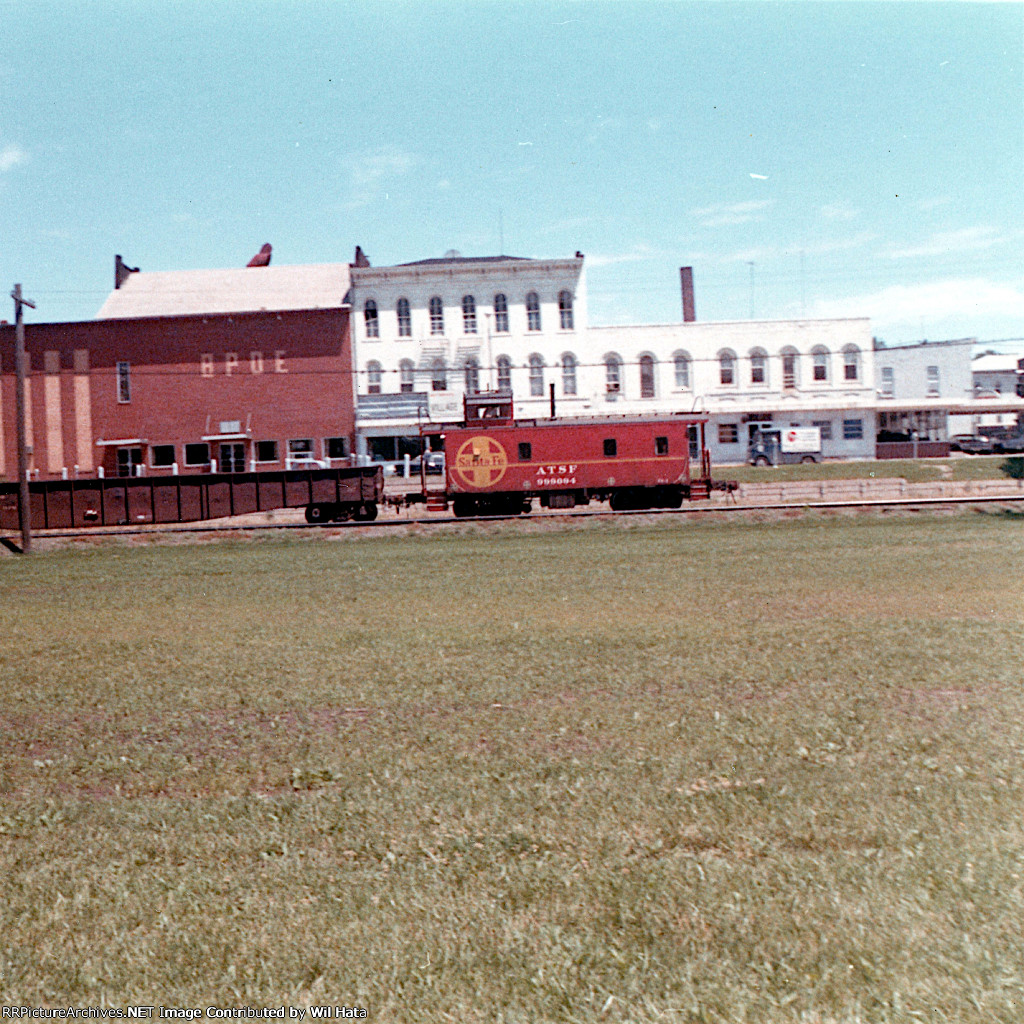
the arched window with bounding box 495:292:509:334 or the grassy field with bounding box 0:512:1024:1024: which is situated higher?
the arched window with bounding box 495:292:509:334

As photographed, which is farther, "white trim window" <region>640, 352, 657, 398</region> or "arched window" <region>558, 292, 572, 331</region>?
"white trim window" <region>640, 352, 657, 398</region>

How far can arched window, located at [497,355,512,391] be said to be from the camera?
61844 mm

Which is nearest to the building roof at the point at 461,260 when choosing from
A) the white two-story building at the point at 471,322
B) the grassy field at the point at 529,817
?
the white two-story building at the point at 471,322

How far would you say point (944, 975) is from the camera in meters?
3.77

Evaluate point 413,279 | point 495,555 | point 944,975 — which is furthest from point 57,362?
point 944,975

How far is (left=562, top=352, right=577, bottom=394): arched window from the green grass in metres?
10.6

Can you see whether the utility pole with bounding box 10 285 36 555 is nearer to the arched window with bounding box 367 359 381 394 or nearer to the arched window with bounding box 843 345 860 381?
the arched window with bounding box 367 359 381 394

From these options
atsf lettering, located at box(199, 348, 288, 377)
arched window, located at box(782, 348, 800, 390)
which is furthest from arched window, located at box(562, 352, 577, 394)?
atsf lettering, located at box(199, 348, 288, 377)

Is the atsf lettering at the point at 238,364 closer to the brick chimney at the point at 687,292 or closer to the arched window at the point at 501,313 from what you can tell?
the arched window at the point at 501,313

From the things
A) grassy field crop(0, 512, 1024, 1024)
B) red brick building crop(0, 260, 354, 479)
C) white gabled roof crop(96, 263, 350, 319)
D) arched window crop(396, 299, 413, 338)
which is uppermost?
white gabled roof crop(96, 263, 350, 319)

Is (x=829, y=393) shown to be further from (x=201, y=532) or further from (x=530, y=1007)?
(x=530, y=1007)

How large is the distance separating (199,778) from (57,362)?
59283 millimetres

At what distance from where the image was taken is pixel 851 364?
64188mm

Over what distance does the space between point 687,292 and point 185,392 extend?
33660mm
